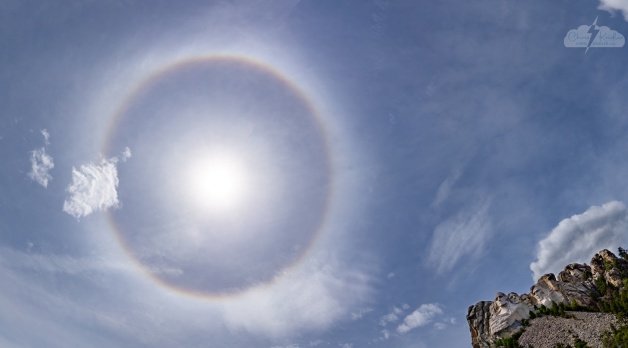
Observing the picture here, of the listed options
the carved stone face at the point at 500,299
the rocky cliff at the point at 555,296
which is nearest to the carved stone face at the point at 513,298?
the rocky cliff at the point at 555,296

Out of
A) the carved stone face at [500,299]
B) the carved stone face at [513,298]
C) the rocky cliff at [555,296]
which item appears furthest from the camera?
the carved stone face at [500,299]

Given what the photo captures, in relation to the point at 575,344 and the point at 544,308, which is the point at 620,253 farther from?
the point at 575,344

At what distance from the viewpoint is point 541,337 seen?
10112 cm

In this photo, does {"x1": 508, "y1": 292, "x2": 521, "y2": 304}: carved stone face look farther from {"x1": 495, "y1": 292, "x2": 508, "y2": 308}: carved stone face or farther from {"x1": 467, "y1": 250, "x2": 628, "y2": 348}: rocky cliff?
{"x1": 495, "y1": 292, "x2": 508, "y2": 308}: carved stone face

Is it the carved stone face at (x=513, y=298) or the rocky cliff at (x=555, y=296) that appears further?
the carved stone face at (x=513, y=298)

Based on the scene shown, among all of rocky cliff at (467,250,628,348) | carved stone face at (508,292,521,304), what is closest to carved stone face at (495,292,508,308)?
rocky cliff at (467,250,628,348)

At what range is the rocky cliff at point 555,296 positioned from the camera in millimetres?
109125

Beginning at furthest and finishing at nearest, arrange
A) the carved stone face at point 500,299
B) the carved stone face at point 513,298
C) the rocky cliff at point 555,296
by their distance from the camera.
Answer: the carved stone face at point 500,299 → the carved stone face at point 513,298 → the rocky cliff at point 555,296

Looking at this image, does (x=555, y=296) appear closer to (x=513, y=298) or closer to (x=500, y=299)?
(x=513, y=298)

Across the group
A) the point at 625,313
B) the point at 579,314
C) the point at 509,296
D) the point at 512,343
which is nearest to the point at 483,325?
the point at 509,296

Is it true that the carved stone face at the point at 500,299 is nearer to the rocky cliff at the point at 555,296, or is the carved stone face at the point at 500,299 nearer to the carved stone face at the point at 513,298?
the rocky cliff at the point at 555,296

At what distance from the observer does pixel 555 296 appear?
115 meters

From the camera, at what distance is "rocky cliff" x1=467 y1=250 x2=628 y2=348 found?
358ft

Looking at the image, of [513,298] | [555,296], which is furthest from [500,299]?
[555,296]
